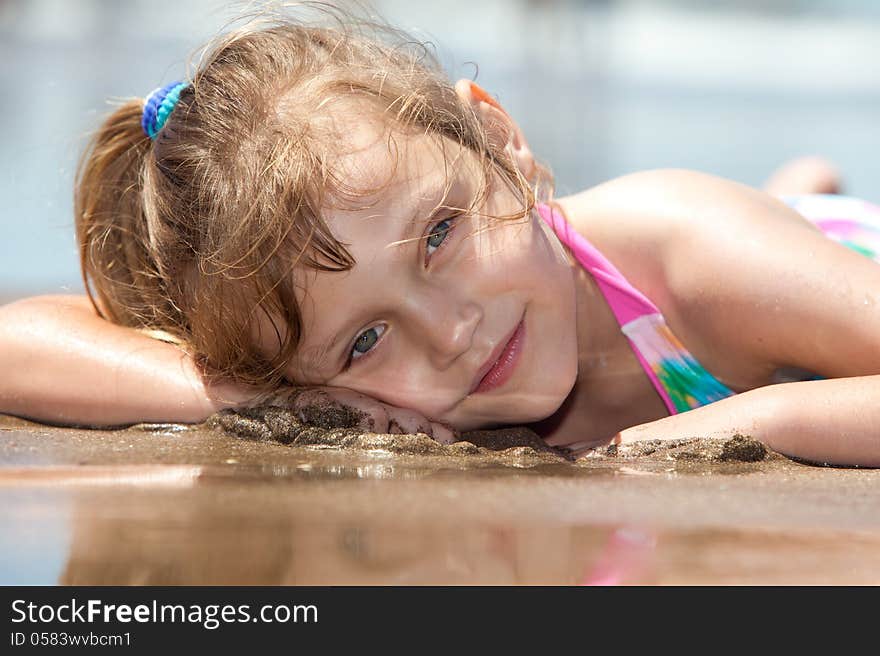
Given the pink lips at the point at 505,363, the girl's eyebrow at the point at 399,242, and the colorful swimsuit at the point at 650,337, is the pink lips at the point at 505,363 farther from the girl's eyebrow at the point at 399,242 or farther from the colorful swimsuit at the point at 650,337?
the colorful swimsuit at the point at 650,337

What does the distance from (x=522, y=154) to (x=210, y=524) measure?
1.31 meters

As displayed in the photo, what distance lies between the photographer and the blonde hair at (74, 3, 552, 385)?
1.95 metres

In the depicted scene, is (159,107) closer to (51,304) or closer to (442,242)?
(51,304)

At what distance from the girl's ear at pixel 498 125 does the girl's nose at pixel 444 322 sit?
0.46 metres

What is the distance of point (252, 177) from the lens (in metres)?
1.98

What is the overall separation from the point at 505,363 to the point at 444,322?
18cm

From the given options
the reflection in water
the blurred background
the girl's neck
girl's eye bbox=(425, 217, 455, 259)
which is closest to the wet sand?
the reflection in water

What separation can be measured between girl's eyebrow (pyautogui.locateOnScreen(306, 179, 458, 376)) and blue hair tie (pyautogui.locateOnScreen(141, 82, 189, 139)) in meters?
0.62

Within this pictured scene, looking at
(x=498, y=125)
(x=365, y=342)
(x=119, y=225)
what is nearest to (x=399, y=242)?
(x=365, y=342)

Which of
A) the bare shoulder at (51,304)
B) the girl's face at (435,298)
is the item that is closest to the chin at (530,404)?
the girl's face at (435,298)

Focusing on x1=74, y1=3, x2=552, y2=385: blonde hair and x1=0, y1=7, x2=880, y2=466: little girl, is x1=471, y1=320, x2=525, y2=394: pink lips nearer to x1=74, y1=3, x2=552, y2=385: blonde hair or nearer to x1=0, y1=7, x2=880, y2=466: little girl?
x1=0, y1=7, x2=880, y2=466: little girl
